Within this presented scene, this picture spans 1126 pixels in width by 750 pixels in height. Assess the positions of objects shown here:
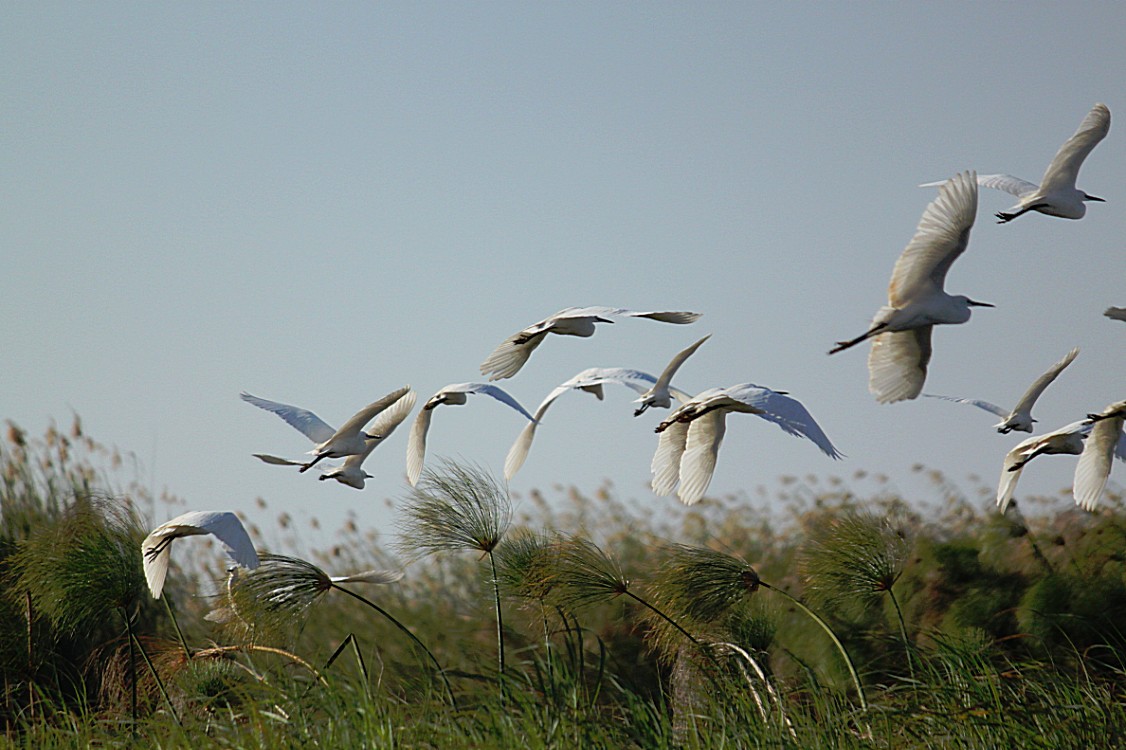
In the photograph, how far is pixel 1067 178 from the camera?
3674mm

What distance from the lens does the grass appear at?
3.33 metres

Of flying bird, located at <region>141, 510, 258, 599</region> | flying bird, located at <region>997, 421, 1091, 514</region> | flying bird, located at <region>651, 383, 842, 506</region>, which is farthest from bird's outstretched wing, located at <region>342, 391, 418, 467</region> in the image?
flying bird, located at <region>997, 421, 1091, 514</region>

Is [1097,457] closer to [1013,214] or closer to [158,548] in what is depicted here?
[1013,214]

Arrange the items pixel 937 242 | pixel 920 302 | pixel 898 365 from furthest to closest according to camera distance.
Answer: pixel 898 365
pixel 920 302
pixel 937 242

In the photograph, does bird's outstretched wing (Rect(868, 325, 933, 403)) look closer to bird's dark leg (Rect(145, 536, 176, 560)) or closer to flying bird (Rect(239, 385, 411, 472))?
flying bird (Rect(239, 385, 411, 472))

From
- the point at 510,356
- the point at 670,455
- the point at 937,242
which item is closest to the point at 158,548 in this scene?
the point at 510,356

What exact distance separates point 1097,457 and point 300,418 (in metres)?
2.72

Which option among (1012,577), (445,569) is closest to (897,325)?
(1012,577)

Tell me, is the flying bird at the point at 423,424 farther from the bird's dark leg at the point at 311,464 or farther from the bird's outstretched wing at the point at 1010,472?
the bird's outstretched wing at the point at 1010,472

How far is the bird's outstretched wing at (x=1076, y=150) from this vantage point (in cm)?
365

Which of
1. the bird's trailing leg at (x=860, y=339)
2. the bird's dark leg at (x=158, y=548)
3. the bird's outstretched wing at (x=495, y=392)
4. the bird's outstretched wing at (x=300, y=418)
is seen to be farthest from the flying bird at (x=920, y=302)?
the bird's dark leg at (x=158, y=548)

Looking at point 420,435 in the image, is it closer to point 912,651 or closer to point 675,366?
point 675,366

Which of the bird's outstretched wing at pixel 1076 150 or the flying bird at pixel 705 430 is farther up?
the bird's outstretched wing at pixel 1076 150

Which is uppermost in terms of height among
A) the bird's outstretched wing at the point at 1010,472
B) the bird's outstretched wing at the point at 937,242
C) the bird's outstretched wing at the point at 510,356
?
the bird's outstretched wing at the point at 937,242
